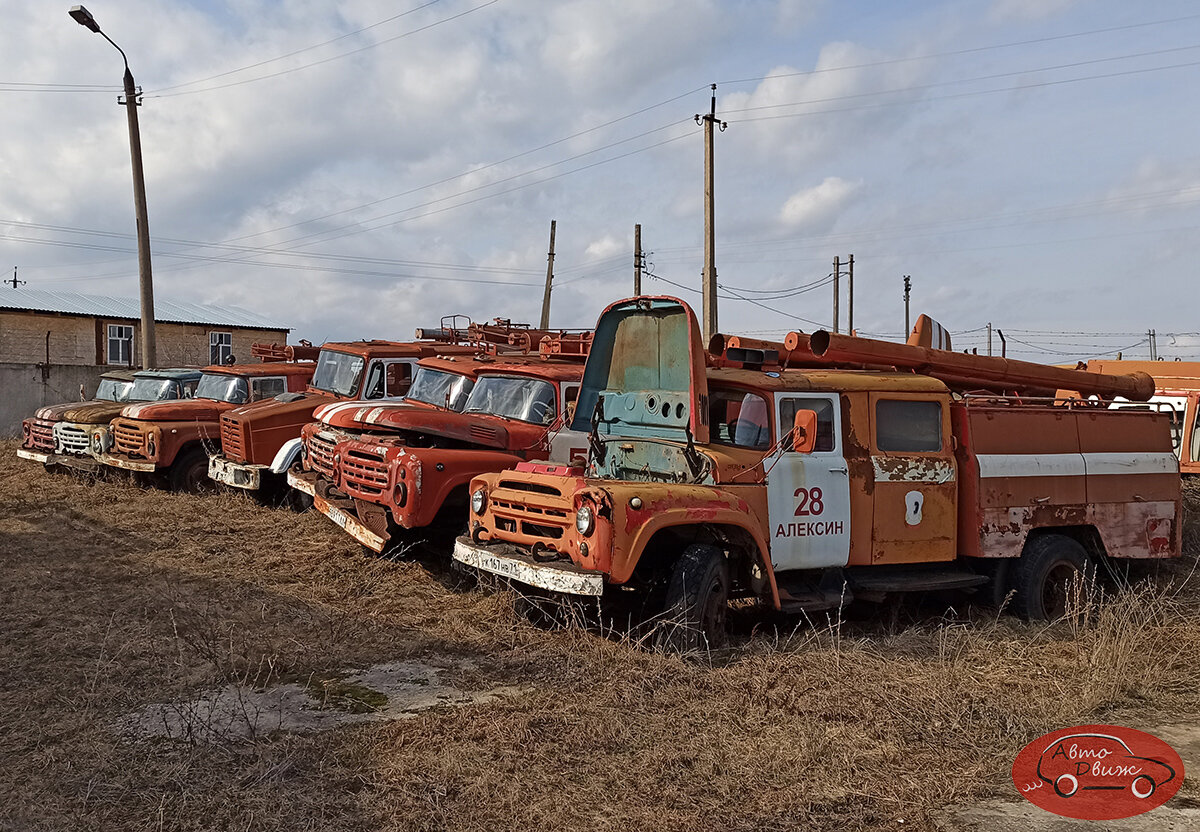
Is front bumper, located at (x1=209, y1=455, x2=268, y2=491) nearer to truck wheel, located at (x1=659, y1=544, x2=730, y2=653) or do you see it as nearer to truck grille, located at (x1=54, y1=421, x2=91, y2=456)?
truck grille, located at (x1=54, y1=421, x2=91, y2=456)

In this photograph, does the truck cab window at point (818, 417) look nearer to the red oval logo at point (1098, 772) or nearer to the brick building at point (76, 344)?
the red oval logo at point (1098, 772)

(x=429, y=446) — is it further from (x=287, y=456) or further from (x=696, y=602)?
(x=696, y=602)

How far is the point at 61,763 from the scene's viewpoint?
4379mm

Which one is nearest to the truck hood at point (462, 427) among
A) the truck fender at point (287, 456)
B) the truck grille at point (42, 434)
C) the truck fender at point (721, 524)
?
the truck fender at point (287, 456)

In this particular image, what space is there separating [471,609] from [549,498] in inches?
58.6

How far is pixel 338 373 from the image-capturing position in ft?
40.3

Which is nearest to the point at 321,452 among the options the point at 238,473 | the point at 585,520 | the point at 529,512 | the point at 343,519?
the point at 343,519

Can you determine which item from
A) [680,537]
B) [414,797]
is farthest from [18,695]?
[680,537]

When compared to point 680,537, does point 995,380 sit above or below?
above

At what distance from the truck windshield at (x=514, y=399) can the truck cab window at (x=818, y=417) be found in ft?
9.44

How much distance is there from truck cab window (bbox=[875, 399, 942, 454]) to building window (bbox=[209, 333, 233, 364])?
98.9 ft

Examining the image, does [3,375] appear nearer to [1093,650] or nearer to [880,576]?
[880,576]

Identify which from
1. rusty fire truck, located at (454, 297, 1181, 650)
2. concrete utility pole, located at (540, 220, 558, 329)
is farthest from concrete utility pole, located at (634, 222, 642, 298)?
rusty fire truck, located at (454, 297, 1181, 650)

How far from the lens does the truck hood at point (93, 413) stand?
13.8m
